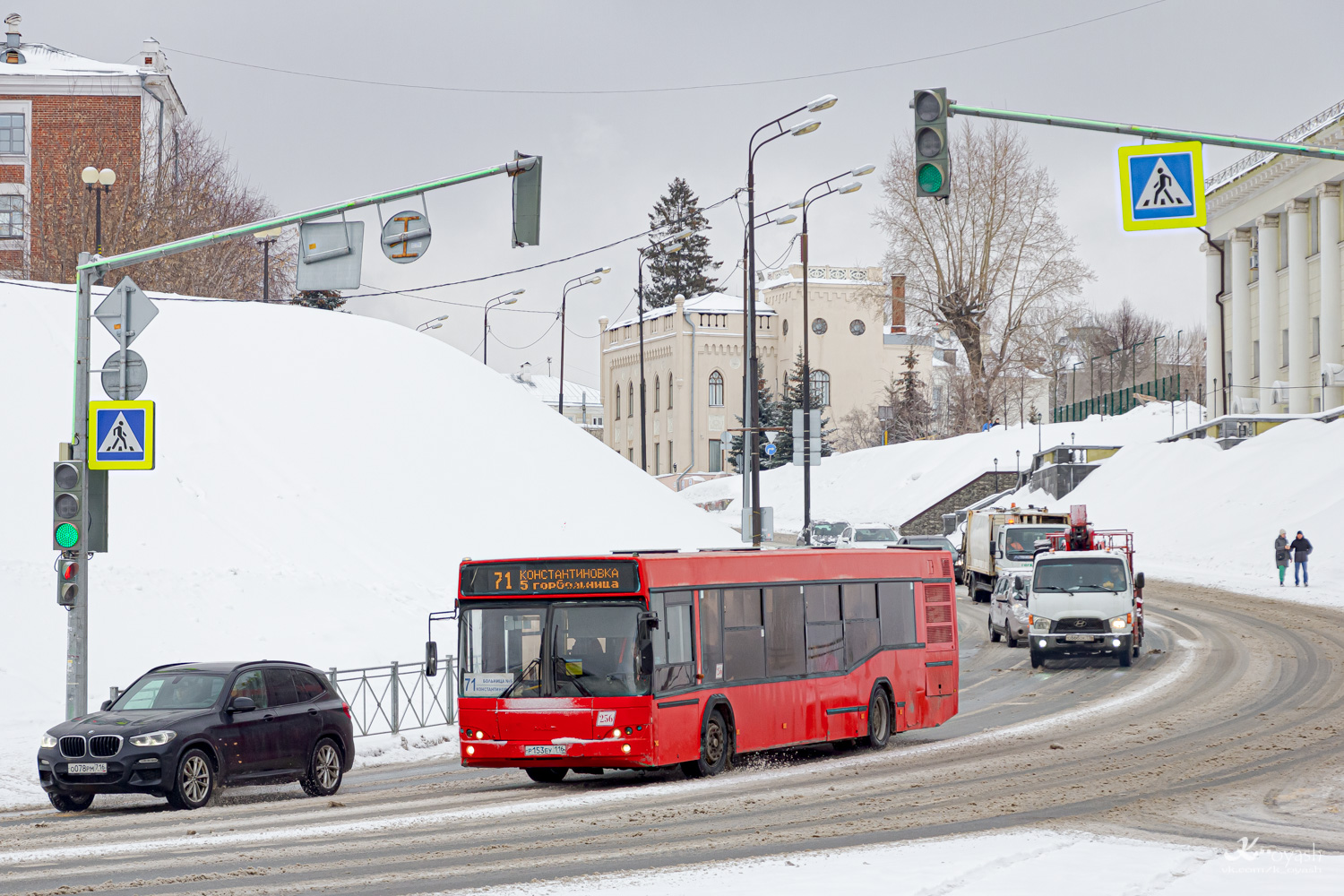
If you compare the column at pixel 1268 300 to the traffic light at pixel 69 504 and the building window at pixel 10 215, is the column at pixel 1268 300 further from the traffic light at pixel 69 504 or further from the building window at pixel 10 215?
the traffic light at pixel 69 504

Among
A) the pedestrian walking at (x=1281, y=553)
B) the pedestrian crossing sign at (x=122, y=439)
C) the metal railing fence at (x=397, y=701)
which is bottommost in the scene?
the metal railing fence at (x=397, y=701)

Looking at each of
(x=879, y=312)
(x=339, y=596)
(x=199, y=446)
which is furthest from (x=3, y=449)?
(x=879, y=312)

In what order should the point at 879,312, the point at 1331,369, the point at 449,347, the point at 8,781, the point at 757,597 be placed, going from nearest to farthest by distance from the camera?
1. the point at 8,781
2. the point at 757,597
3. the point at 449,347
4. the point at 1331,369
5. the point at 879,312

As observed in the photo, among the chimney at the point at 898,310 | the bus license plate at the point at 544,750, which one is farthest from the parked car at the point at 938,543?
the chimney at the point at 898,310

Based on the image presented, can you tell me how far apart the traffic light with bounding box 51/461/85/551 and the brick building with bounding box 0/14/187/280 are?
152 feet

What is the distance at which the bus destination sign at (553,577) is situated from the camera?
16.0m

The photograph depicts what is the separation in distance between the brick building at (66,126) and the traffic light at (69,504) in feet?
152

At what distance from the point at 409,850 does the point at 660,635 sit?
5021 mm

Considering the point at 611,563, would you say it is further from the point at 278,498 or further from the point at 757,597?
the point at 278,498

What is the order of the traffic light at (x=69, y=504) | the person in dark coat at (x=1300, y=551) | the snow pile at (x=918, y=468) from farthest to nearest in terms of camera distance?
the snow pile at (x=918, y=468) < the person in dark coat at (x=1300, y=551) < the traffic light at (x=69, y=504)

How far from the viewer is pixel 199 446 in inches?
1409

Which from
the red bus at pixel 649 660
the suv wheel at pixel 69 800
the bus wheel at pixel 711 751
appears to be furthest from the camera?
the bus wheel at pixel 711 751

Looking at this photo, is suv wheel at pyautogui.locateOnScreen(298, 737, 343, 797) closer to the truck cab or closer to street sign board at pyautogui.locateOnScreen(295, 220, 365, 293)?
street sign board at pyautogui.locateOnScreen(295, 220, 365, 293)

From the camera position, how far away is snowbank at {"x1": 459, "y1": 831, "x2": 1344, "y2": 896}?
9430 millimetres
